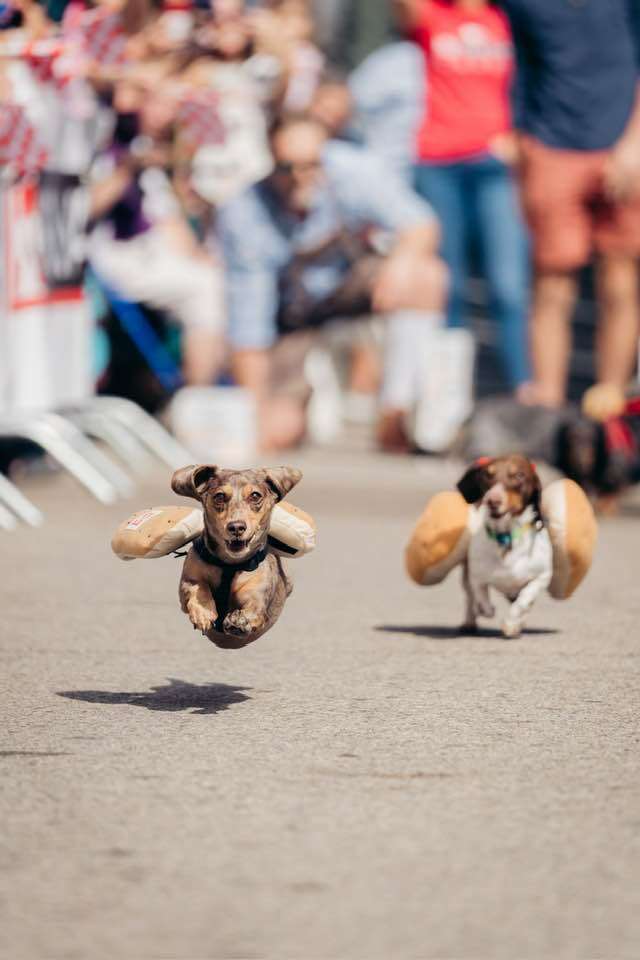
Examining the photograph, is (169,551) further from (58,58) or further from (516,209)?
(516,209)

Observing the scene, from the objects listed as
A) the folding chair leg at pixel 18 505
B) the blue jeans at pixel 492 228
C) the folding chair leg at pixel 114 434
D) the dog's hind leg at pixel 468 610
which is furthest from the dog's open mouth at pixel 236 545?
the blue jeans at pixel 492 228

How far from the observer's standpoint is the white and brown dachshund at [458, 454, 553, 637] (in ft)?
19.1

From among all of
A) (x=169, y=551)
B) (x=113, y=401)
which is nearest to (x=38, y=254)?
(x=113, y=401)

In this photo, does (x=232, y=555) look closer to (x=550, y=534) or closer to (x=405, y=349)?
(x=550, y=534)

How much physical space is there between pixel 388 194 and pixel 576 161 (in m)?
1.12

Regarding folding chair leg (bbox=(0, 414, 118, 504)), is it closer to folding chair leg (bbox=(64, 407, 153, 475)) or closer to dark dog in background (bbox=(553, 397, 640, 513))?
folding chair leg (bbox=(64, 407, 153, 475))

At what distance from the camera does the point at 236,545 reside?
15.8 feet

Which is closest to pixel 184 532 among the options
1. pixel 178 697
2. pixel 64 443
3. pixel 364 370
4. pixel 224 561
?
pixel 224 561

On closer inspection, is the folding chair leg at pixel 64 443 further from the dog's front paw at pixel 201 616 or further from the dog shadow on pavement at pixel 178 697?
the dog's front paw at pixel 201 616

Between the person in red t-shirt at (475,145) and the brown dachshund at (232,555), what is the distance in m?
6.59

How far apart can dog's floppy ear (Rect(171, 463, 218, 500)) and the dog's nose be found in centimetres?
14

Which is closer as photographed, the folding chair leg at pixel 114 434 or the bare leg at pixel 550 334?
the folding chair leg at pixel 114 434

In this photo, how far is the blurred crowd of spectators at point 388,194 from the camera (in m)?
11.2


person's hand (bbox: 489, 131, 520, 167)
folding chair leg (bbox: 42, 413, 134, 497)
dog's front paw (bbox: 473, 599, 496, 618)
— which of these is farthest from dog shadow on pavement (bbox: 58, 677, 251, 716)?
person's hand (bbox: 489, 131, 520, 167)
